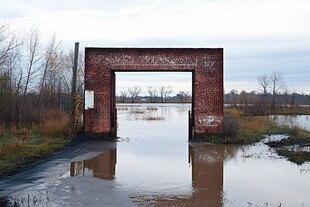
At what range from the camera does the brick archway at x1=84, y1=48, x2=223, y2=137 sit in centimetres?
2120

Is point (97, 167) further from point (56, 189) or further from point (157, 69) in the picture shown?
point (157, 69)

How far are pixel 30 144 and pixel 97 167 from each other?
5.34m

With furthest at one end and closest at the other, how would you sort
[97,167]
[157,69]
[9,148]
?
[157,69], [9,148], [97,167]

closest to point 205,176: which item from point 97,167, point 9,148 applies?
point 97,167

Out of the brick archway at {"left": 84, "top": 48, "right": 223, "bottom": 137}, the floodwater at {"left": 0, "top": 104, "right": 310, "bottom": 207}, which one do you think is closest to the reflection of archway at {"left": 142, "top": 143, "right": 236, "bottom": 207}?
the floodwater at {"left": 0, "top": 104, "right": 310, "bottom": 207}

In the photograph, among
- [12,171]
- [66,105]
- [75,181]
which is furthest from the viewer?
[66,105]

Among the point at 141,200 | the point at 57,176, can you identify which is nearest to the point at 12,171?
the point at 57,176

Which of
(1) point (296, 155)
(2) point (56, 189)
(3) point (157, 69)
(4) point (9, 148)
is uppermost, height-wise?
(3) point (157, 69)

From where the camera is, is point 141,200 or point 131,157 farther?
point 131,157

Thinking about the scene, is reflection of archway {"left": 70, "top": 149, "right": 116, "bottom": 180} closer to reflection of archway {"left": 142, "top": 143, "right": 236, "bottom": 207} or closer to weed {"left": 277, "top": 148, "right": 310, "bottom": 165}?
reflection of archway {"left": 142, "top": 143, "right": 236, "bottom": 207}

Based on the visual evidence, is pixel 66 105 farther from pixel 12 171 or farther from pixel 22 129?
pixel 12 171

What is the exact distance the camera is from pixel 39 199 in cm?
865

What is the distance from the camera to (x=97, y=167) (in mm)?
13133

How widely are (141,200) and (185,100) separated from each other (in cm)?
13681
